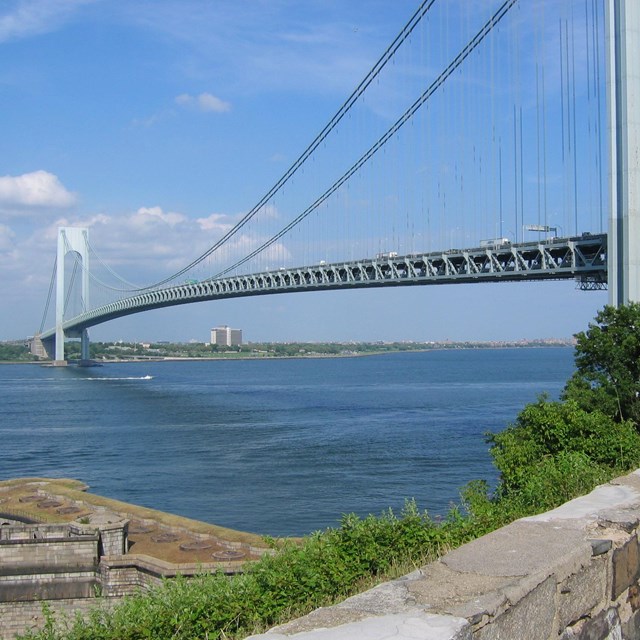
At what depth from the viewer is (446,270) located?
2975 cm

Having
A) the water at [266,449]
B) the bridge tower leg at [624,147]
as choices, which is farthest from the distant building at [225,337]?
the bridge tower leg at [624,147]

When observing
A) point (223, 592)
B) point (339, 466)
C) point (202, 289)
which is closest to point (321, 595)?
point (223, 592)

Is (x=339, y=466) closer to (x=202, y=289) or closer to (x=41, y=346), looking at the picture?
(x=202, y=289)

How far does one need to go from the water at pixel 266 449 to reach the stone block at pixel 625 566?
1351 cm

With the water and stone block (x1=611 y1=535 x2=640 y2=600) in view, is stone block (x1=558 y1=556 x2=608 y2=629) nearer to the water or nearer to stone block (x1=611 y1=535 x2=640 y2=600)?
stone block (x1=611 y1=535 x2=640 y2=600)

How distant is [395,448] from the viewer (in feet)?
92.4

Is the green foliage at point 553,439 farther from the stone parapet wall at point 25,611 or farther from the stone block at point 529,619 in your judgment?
the stone parapet wall at point 25,611

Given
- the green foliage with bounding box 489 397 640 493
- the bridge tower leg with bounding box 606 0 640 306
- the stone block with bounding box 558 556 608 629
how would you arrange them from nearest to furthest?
the stone block with bounding box 558 556 608 629
the green foliage with bounding box 489 397 640 493
the bridge tower leg with bounding box 606 0 640 306

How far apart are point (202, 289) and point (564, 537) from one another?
51241mm

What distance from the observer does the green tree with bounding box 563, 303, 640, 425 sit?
12641 millimetres

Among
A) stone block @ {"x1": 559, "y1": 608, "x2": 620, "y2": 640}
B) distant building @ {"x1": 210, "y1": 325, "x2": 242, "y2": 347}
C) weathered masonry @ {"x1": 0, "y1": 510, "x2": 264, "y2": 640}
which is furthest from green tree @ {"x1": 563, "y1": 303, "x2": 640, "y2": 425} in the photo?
distant building @ {"x1": 210, "y1": 325, "x2": 242, "y2": 347}

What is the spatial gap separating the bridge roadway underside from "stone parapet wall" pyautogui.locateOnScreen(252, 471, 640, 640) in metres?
20.3

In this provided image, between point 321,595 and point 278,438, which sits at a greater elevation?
point 321,595

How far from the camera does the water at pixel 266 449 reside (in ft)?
66.7
